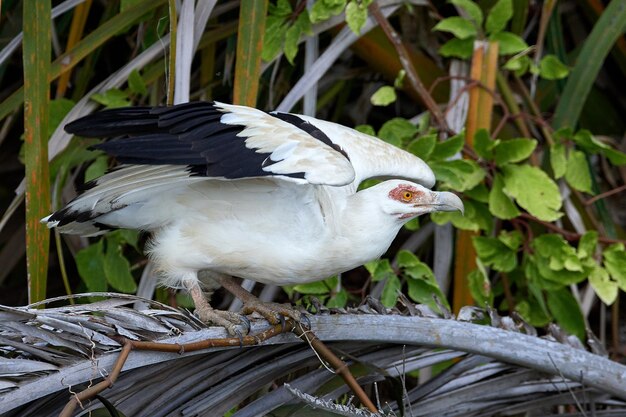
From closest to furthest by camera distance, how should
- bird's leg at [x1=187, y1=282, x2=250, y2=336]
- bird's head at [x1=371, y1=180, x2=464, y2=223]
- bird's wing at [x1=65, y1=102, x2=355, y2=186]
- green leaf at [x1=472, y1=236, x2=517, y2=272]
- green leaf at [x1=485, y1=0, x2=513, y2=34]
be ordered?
bird's wing at [x1=65, y1=102, x2=355, y2=186] → bird's leg at [x1=187, y1=282, x2=250, y2=336] → bird's head at [x1=371, y1=180, x2=464, y2=223] → green leaf at [x1=472, y1=236, x2=517, y2=272] → green leaf at [x1=485, y1=0, x2=513, y2=34]

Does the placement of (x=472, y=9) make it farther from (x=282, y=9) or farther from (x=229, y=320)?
(x=229, y=320)

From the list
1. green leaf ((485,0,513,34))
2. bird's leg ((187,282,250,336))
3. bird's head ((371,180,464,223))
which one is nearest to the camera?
bird's leg ((187,282,250,336))

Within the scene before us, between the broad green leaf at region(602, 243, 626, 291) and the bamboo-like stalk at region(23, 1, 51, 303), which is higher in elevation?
the bamboo-like stalk at region(23, 1, 51, 303)

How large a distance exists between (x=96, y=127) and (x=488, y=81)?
1628mm

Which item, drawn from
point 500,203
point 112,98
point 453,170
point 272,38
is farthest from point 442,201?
point 112,98

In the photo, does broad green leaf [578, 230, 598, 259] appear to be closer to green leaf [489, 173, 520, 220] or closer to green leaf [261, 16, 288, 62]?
green leaf [489, 173, 520, 220]

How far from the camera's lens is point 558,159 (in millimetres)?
3363

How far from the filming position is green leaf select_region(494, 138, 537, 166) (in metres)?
3.17

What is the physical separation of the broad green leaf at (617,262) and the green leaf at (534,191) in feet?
0.76

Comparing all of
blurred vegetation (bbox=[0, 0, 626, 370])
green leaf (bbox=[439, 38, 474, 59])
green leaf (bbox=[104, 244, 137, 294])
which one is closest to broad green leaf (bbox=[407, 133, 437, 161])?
blurred vegetation (bbox=[0, 0, 626, 370])

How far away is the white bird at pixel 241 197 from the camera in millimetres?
2275

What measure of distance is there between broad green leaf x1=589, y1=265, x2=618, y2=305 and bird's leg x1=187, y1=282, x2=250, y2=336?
131 cm

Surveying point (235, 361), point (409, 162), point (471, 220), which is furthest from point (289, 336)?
point (471, 220)

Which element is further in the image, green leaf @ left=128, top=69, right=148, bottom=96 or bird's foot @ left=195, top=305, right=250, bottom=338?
green leaf @ left=128, top=69, right=148, bottom=96
